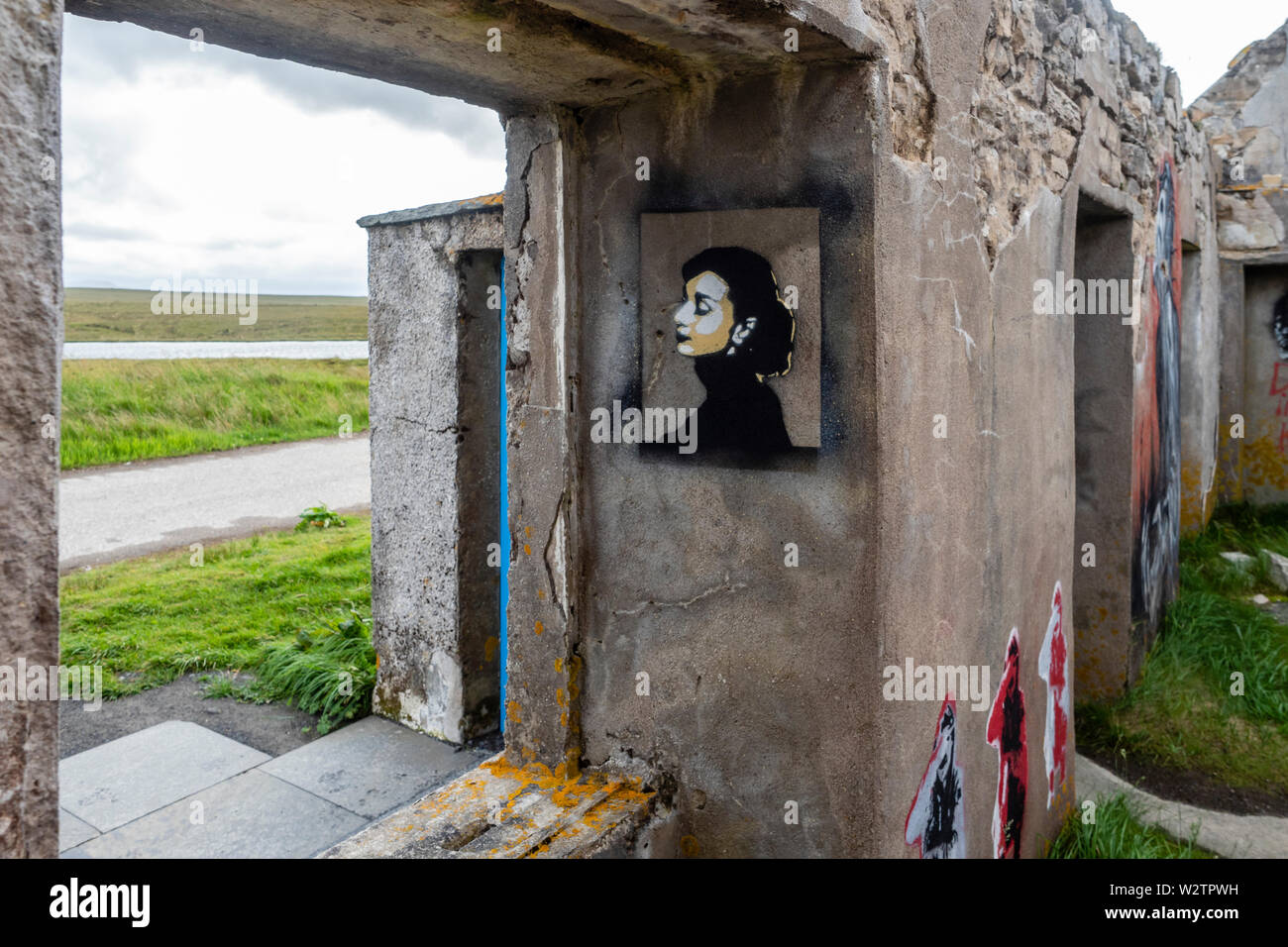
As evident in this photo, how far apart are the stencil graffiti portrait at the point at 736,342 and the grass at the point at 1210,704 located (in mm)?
3079

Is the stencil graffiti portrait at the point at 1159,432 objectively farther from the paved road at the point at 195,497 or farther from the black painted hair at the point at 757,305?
the paved road at the point at 195,497

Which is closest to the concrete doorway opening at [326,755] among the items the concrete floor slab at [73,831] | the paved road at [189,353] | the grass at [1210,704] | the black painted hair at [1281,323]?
the concrete floor slab at [73,831]

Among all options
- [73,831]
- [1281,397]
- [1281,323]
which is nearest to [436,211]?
[73,831]

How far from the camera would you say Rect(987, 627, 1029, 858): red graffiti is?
269 centimetres

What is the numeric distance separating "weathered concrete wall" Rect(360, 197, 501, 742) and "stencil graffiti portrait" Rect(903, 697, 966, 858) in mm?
2470

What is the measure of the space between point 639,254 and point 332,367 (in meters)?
20.1

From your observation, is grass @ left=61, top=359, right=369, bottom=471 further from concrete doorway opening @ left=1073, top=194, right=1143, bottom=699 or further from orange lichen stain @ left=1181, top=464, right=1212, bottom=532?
orange lichen stain @ left=1181, top=464, right=1212, bottom=532

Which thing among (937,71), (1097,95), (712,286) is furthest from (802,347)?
(1097,95)

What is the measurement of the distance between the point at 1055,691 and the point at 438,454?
8.90 feet

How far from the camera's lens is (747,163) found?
6.51 feet

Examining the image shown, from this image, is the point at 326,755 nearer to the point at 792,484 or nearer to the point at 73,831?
the point at 73,831

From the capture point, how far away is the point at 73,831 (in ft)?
11.7

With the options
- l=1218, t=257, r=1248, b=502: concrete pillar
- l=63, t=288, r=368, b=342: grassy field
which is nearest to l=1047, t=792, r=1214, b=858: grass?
l=1218, t=257, r=1248, b=502: concrete pillar
